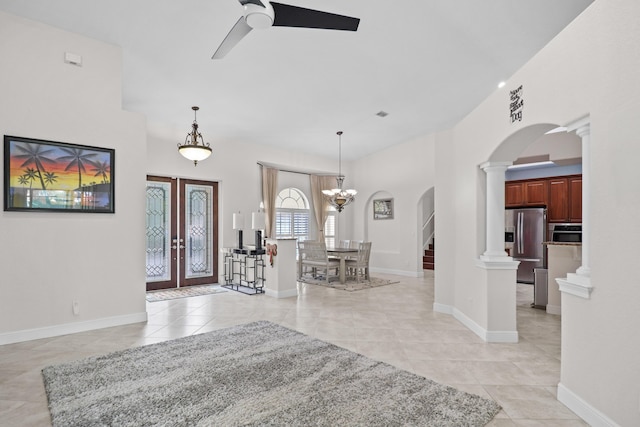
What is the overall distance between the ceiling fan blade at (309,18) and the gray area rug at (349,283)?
4971mm

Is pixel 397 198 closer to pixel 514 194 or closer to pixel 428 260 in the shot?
pixel 428 260

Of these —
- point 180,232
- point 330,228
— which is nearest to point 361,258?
point 330,228

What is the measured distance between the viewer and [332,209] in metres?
10.1

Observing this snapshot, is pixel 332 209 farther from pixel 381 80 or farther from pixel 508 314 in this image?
pixel 508 314

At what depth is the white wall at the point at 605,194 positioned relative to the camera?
194cm

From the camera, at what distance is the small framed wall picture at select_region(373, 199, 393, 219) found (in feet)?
30.7


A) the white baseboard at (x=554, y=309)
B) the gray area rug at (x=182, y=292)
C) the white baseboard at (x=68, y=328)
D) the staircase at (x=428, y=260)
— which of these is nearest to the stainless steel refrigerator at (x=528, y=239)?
the staircase at (x=428, y=260)

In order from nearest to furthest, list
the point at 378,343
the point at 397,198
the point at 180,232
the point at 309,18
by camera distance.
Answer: the point at 309,18
the point at 378,343
the point at 180,232
the point at 397,198

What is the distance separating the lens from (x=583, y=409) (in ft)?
7.45

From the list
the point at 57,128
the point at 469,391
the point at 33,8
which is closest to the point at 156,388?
the point at 469,391

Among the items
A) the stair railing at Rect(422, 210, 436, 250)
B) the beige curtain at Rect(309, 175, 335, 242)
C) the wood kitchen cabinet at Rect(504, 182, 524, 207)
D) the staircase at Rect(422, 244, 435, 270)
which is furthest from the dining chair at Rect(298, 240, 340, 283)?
the wood kitchen cabinet at Rect(504, 182, 524, 207)

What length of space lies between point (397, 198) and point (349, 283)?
2.84 meters

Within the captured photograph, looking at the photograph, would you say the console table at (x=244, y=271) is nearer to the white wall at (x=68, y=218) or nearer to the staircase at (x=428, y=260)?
the white wall at (x=68, y=218)

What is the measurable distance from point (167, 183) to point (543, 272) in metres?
6.78
